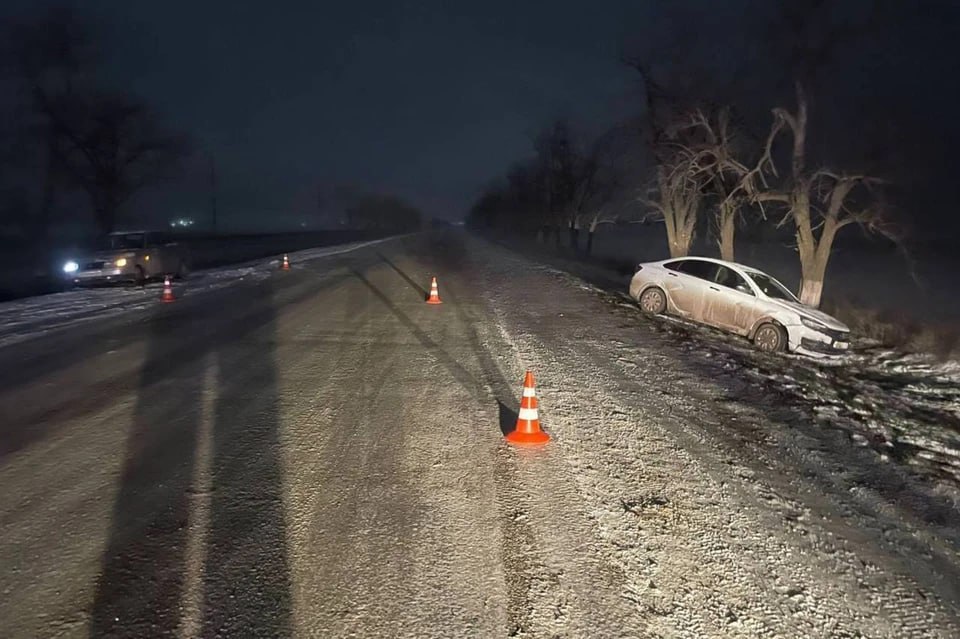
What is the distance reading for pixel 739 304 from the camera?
36.9 ft

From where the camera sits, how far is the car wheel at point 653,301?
42.9 feet

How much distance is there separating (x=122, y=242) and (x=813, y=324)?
18.3 meters

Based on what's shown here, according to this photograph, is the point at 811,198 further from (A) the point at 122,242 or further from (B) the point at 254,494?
(A) the point at 122,242

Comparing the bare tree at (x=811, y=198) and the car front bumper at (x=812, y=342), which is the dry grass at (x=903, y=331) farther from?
the car front bumper at (x=812, y=342)

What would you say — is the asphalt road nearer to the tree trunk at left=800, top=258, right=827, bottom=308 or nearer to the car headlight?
the car headlight

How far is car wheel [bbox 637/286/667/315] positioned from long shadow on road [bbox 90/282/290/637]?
8830mm

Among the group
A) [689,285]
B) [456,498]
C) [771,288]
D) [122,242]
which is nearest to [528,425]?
[456,498]

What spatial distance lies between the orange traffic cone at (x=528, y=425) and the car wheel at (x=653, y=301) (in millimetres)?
8572

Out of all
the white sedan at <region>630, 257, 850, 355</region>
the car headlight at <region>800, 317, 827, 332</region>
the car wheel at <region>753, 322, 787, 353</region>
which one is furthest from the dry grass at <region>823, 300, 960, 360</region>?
the car wheel at <region>753, 322, 787, 353</region>

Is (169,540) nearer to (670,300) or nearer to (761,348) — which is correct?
(761,348)

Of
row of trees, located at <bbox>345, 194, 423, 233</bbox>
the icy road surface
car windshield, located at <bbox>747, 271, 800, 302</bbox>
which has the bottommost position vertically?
the icy road surface

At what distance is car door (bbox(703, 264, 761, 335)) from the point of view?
1105 cm

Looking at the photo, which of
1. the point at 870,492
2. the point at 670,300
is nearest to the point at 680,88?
the point at 670,300

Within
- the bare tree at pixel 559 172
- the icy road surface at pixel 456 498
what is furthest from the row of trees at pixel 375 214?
the icy road surface at pixel 456 498
